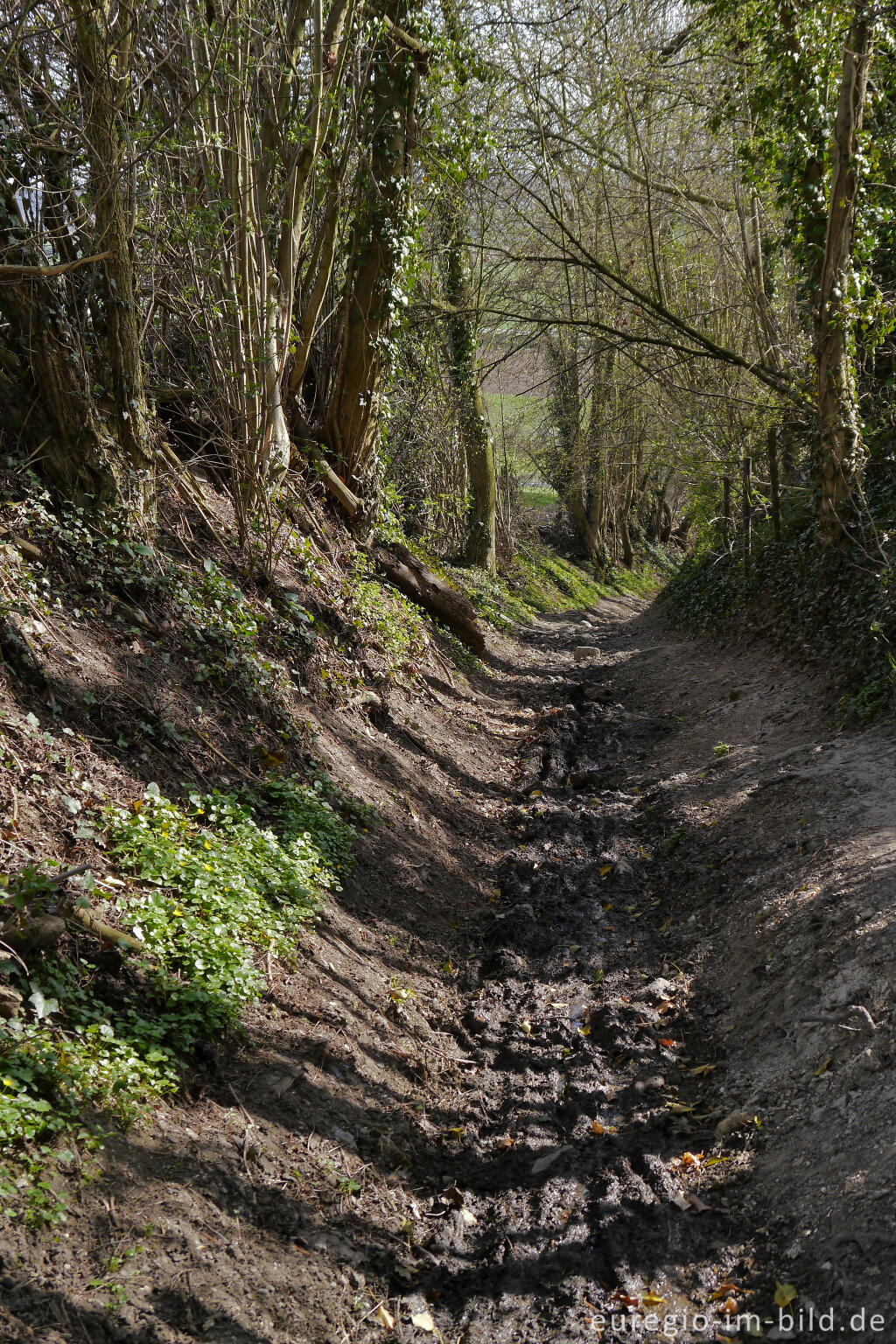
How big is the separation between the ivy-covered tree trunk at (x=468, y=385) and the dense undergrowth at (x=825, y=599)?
16.6 ft

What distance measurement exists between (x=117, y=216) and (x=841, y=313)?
7143mm

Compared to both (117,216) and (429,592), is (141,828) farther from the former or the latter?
(429,592)

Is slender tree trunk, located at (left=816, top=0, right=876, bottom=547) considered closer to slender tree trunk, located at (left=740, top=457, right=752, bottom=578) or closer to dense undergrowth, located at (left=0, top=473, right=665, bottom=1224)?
slender tree trunk, located at (left=740, top=457, right=752, bottom=578)

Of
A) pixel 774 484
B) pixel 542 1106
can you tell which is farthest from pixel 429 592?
pixel 542 1106

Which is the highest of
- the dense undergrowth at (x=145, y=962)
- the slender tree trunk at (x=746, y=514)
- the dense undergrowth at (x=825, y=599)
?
the slender tree trunk at (x=746, y=514)

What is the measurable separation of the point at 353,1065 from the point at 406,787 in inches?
133

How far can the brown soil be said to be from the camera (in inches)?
116

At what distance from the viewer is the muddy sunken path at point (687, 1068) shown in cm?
320

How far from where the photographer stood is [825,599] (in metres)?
9.74

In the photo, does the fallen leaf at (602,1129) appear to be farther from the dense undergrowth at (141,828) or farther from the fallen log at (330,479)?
the fallen log at (330,479)

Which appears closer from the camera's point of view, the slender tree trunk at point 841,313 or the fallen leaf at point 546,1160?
the fallen leaf at point 546,1160

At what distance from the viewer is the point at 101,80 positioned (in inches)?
204

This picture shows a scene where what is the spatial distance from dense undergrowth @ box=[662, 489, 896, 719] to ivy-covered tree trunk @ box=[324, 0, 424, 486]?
5.55 meters

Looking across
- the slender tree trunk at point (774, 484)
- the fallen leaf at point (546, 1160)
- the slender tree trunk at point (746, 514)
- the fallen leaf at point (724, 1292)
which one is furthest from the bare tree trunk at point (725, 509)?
the fallen leaf at point (724, 1292)
